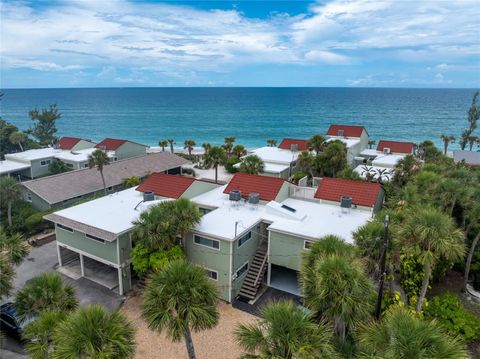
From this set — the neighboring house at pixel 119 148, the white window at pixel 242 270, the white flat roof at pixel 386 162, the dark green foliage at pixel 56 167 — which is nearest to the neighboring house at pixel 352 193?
the white window at pixel 242 270

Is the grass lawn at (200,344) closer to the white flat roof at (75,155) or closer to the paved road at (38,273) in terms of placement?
the paved road at (38,273)

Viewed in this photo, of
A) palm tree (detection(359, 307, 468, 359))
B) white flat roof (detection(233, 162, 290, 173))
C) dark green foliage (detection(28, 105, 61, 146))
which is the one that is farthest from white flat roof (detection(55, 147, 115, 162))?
palm tree (detection(359, 307, 468, 359))

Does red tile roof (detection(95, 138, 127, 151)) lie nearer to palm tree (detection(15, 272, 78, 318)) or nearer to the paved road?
the paved road

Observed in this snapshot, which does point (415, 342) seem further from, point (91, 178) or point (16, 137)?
point (16, 137)

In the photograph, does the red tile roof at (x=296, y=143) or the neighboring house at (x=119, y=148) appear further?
the neighboring house at (x=119, y=148)

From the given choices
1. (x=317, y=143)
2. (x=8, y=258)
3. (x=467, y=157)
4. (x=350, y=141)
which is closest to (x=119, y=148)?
(x=317, y=143)

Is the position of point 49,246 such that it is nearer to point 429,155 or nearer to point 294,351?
point 294,351
